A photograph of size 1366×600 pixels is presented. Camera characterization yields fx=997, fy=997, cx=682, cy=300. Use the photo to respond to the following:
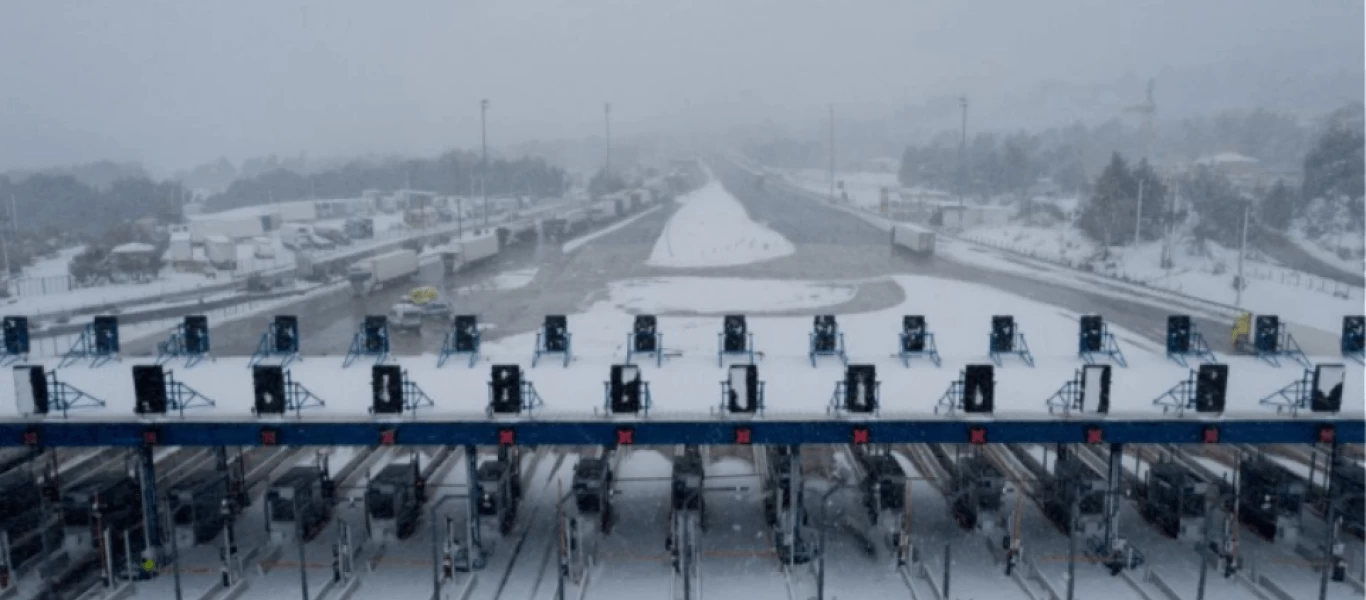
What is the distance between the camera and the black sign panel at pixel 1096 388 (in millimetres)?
18938

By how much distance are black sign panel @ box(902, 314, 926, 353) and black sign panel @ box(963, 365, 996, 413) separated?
5646 millimetres

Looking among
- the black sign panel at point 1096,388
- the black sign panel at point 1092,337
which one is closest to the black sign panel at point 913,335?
the black sign panel at point 1092,337

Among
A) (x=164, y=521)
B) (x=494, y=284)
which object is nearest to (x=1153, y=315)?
(x=494, y=284)

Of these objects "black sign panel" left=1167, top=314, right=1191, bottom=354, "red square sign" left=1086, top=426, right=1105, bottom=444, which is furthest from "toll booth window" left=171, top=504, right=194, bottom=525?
"black sign panel" left=1167, top=314, right=1191, bottom=354

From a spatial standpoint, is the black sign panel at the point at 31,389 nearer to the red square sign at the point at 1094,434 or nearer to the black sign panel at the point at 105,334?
the black sign panel at the point at 105,334

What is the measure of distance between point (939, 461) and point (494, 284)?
124 ft

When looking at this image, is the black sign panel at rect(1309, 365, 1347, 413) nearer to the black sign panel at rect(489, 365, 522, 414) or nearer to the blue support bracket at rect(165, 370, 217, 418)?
the black sign panel at rect(489, 365, 522, 414)

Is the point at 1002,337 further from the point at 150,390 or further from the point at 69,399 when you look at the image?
the point at 69,399

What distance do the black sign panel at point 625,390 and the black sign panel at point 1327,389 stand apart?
508 inches

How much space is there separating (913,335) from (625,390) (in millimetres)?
8975

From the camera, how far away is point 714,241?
3273 inches

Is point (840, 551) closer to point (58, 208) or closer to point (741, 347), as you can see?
point (741, 347)

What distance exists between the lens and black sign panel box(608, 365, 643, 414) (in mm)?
19219

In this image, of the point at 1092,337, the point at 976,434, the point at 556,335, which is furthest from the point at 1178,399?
the point at 556,335
